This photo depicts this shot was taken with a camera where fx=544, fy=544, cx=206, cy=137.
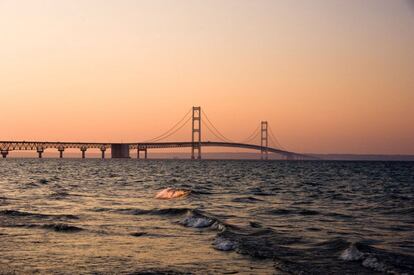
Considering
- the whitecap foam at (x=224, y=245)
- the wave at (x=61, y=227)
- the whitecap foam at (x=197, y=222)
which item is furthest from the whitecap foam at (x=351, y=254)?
the wave at (x=61, y=227)

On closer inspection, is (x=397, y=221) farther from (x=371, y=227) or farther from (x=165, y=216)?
(x=165, y=216)

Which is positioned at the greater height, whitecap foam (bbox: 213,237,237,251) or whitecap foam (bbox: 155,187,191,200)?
whitecap foam (bbox: 213,237,237,251)

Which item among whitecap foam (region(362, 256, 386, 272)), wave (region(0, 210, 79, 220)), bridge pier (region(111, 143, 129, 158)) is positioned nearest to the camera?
whitecap foam (region(362, 256, 386, 272))

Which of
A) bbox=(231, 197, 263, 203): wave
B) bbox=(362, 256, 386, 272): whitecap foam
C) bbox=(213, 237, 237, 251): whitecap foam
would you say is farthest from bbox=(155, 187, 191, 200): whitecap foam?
bbox=(362, 256, 386, 272): whitecap foam

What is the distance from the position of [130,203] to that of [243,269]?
14900 mm

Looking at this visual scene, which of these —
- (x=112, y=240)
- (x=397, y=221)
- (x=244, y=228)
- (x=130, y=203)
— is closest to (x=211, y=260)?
(x=112, y=240)

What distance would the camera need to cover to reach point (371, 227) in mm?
16938

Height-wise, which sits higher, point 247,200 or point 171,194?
point 171,194

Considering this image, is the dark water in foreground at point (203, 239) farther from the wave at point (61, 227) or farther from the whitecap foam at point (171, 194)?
the whitecap foam at point (171, 194)

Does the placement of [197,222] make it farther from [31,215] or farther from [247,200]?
[247,200]

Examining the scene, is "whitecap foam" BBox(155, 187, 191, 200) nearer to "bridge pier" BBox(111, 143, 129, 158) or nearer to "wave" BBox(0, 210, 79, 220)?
"wave" BBox(0, 210, 79, 220)

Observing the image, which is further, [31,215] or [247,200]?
[247,200]

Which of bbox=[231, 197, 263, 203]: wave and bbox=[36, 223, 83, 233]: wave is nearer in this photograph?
bbox=[36, 223, 83, 233]: wave

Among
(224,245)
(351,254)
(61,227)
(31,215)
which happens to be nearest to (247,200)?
(31,215)
